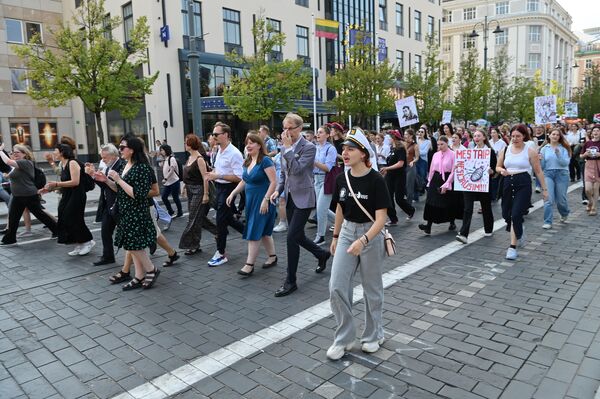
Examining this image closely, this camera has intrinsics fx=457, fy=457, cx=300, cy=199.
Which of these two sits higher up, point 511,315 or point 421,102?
point 421,102

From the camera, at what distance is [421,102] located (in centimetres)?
3159

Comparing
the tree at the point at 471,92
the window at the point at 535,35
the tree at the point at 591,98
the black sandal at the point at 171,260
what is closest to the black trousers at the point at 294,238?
the black sandal at the point at 171,260

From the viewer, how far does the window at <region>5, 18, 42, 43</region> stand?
3053 cm

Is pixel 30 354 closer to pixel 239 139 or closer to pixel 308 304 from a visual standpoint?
pixel 308 304

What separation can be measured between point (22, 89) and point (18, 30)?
13.6ft

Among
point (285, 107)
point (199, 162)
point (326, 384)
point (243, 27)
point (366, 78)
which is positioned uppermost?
point (243, 27)

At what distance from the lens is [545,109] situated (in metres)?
13.8

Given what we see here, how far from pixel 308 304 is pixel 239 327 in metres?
0.90

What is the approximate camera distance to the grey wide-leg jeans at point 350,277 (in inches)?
150

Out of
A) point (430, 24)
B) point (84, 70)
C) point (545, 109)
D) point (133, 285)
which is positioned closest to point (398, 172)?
point (133, 285)

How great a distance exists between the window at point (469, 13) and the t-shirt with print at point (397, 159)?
87.6 metres

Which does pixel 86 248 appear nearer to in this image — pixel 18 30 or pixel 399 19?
pixel 18 30

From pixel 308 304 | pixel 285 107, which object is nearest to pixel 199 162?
pixel 308 304

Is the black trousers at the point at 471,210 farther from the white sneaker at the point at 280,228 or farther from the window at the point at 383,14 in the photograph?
the window at the point at 383,14
